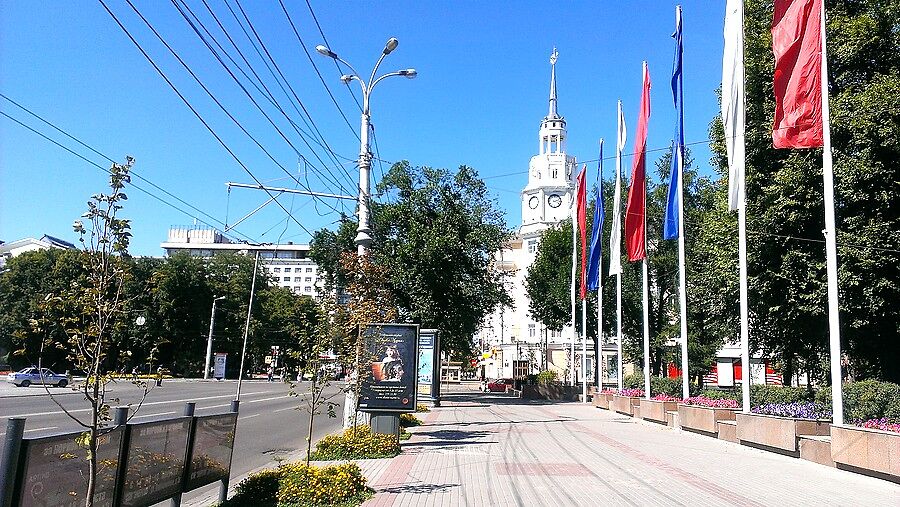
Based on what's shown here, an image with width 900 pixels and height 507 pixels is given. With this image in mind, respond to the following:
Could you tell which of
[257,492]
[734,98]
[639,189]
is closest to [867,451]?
[734,98]

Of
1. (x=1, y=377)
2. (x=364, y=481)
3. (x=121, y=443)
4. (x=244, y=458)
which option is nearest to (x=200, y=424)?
(x=121, y=443)

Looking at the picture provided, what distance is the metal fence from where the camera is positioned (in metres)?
5.39

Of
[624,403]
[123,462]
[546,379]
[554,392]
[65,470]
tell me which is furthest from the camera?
[546,379]

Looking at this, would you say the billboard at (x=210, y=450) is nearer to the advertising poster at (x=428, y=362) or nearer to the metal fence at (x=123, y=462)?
the metal fence at (x=123, y=462)

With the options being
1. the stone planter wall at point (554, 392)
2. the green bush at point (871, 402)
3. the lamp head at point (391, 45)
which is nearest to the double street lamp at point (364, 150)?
the lamp head at point (391, 45)

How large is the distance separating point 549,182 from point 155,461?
102m

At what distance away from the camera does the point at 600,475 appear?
12.8m

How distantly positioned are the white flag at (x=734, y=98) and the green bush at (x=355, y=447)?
10.1 metres

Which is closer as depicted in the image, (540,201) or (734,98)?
(734,98)

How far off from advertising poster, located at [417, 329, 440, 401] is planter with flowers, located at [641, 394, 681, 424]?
8.32 meters

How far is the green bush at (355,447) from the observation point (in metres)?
A: 14.5

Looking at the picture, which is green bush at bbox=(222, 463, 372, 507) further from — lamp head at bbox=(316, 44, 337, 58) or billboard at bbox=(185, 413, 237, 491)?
lamp head at bbox=(316, 44, 337, 58)

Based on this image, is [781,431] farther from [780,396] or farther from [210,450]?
[210,450]

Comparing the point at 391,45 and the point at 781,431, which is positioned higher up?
the point at 391,45
